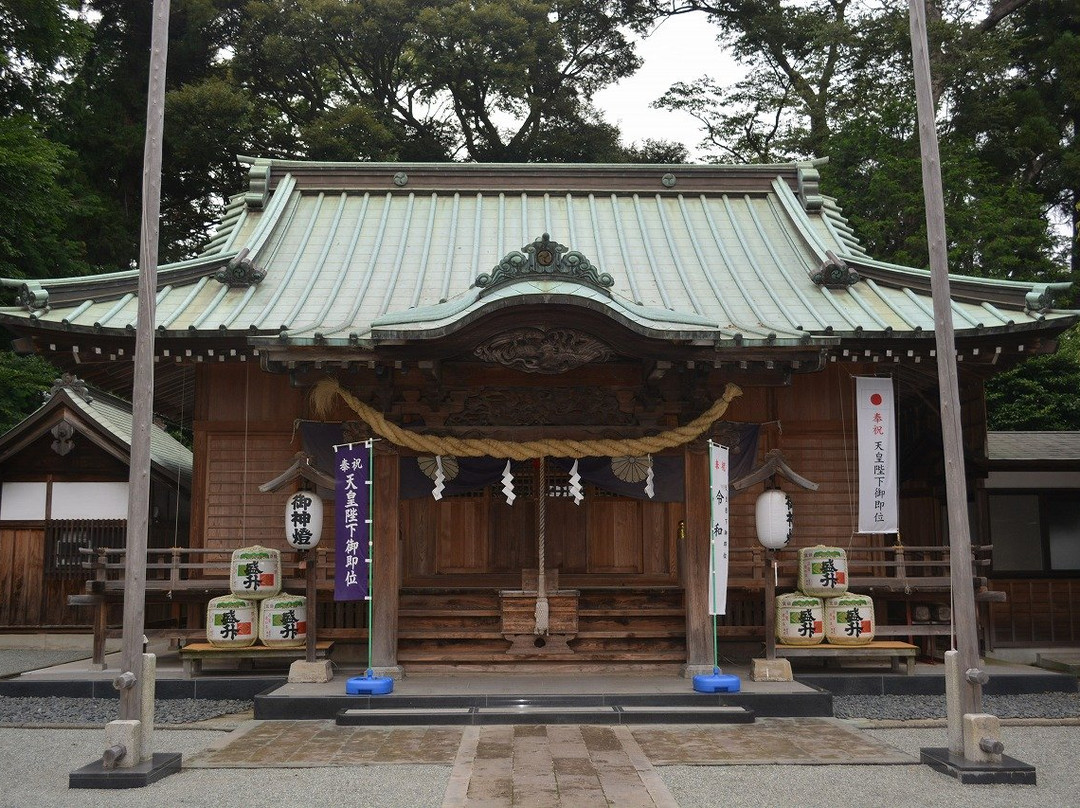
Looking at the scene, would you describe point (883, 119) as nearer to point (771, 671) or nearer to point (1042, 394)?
point (1042, 394)

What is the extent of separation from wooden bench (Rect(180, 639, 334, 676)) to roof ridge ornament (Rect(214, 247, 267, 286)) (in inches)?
189

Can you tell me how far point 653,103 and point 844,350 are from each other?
22156mm

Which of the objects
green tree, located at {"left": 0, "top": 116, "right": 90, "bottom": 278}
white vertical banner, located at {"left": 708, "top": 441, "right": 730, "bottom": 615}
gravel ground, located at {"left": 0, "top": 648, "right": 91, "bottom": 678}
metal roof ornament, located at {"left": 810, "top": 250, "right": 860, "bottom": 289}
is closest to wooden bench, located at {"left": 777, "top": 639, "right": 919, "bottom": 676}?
white vertical banner, located at {"left": 708, "top": 441, "right": 730, "bottom": 615}

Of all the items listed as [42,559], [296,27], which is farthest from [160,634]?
[296,27]

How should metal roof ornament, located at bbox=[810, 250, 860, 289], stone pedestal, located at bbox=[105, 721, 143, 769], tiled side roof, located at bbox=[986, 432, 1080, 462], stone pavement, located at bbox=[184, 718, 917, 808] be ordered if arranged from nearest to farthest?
stone pavement, located at bbox=[184, 718, 917, 808] → stone pedestal, located at bbox=[105, 721, 143, 769] → metal roof ornament, located at bbox=[810, 250, 860, 289] → tiled side roof, located at bbox=[986, 432, 1080, 462]

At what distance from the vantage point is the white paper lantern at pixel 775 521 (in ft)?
34.7

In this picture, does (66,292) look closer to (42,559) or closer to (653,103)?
(42,559)

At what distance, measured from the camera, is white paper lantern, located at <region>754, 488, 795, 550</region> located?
10562 mm

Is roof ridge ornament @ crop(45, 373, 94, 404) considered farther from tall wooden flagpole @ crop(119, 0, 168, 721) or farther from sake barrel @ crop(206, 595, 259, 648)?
tall wooden flagpole @ crop(119, 0, 168, 721)

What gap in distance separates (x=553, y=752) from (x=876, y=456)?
18.7ft

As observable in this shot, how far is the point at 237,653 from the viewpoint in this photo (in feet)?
35.2

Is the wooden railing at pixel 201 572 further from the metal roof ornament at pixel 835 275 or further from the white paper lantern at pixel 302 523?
the metal roof ornament at pixel 835 275

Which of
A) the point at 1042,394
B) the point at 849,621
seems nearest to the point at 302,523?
the point at 849,621

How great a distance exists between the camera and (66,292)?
11.6m
